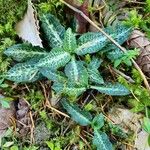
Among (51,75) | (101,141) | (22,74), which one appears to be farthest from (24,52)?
(101,141)

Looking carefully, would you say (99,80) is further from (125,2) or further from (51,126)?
(125,2)

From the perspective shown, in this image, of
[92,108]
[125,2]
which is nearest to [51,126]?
[92,108]

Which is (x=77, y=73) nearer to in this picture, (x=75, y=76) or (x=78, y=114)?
(x=75, y=76)

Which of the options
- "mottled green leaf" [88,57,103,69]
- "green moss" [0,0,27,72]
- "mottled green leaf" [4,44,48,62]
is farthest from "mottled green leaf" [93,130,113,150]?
"green moss" [0,0,27,72]

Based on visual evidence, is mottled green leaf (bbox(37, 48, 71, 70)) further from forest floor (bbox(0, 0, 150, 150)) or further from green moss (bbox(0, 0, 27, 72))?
green moss (bbox(0, 0, 27, 72))

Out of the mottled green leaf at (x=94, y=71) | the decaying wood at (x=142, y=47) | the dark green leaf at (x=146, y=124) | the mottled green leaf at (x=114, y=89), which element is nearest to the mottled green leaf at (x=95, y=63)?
the mottled green leaf at (x=94, y=71)
